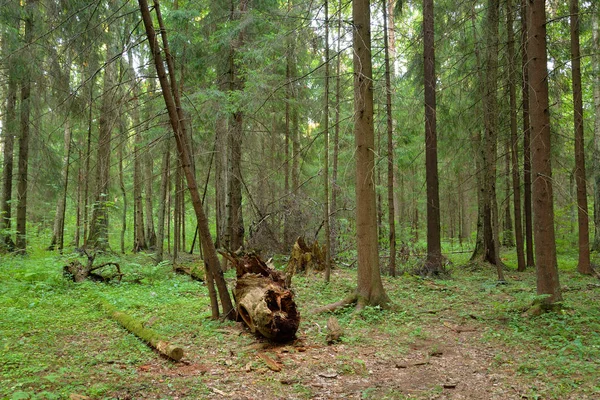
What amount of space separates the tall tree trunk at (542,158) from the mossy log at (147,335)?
5.79 meters

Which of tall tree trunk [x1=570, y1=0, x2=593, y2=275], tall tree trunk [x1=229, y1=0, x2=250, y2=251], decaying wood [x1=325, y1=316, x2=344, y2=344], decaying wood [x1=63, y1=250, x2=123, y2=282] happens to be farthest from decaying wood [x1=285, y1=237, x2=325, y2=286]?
tall tree trunk [x1=570, y1=0, x2=593, y2=275]

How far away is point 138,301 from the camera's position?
8.09 meters

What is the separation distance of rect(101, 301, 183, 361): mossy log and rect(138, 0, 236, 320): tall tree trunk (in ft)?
3.97

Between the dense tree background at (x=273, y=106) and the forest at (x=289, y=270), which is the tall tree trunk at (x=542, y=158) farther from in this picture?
the dense tree background at (x=273, y=106)

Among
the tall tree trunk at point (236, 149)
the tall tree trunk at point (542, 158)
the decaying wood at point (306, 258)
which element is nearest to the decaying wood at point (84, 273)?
the tall tree trunk at point (236, 149)

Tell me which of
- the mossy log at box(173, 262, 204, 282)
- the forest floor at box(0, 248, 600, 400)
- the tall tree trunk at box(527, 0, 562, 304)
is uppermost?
the tall tree trunk at box(527, 0, 562, 304)

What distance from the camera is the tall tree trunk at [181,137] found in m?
5.80

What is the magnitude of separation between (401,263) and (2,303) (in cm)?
995

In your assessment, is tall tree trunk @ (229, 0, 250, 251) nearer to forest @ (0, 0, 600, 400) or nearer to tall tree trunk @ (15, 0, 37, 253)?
forest @ (0, 0, 600, 400)

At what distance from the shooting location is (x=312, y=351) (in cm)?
526

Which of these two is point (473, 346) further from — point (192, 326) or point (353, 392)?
point (192, 326)

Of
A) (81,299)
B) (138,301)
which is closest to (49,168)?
(81,299)

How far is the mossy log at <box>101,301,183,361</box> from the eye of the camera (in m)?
4.87

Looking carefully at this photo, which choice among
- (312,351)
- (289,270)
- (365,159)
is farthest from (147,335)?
(365,159)
